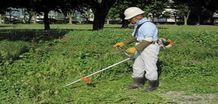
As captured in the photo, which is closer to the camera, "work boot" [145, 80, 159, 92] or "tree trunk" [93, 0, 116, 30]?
"work boot" [145, 80, 159, 92]

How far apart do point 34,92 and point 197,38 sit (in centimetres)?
788

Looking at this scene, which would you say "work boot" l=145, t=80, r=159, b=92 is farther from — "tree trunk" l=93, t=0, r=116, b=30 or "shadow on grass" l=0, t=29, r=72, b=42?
"tree trunk" l=93, t=0, r=116, b=30

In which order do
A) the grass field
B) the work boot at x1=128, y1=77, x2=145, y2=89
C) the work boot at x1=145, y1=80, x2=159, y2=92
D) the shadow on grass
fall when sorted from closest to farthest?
the grass field, the work boot at x1=145, y1=80, x2=159, y2=92, the work boot at x1=128, y1=77, x2=145, y2=89, the shadow on grass

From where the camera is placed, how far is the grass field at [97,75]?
7.86 metres

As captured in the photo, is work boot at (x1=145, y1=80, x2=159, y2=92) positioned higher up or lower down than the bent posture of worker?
lower down

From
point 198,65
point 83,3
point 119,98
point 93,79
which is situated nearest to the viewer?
point 119,98

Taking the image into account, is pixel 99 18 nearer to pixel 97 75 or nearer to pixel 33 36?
pixel 33 36

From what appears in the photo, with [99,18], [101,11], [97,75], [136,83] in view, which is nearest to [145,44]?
[136,83]

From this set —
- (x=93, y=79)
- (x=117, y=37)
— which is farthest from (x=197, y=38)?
(x=93, y=79)

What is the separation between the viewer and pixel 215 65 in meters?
10.6

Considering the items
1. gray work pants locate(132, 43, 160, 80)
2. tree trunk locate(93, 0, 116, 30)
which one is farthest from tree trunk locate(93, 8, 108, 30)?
gray work pants locate(132, 43, 160, 80)

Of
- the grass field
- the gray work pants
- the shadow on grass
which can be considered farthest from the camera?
the shadow on grass

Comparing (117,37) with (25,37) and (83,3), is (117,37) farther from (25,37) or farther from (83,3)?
(83,3)

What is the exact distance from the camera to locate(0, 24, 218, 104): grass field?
25.8 ft
